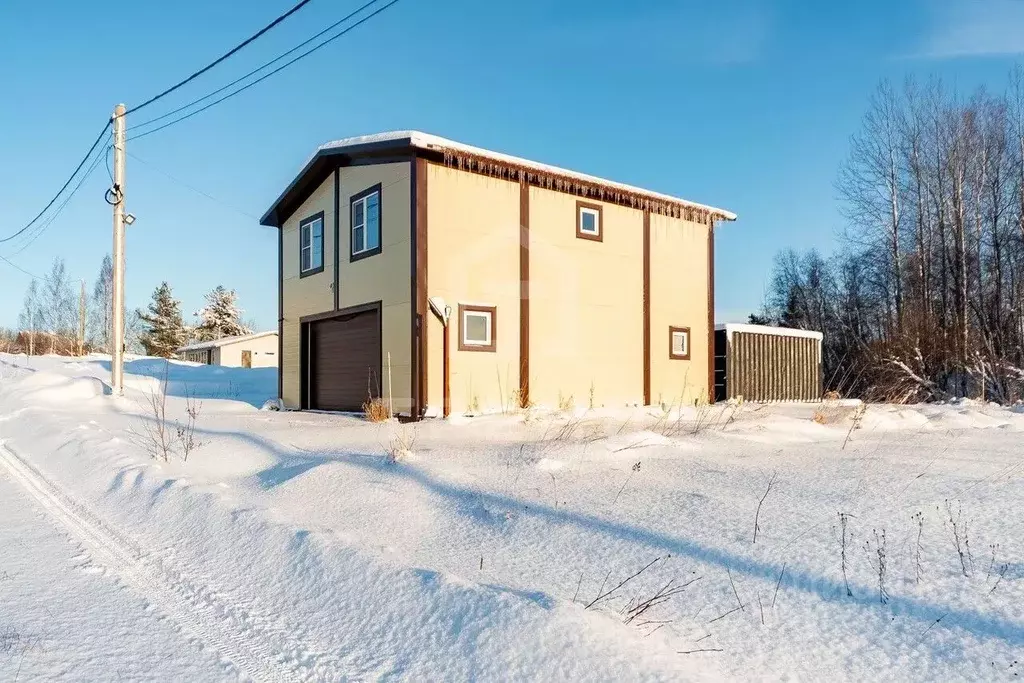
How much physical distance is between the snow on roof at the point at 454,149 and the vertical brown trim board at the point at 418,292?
1.12 ft

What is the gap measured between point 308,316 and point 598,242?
6240mm

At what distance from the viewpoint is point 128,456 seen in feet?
22.5

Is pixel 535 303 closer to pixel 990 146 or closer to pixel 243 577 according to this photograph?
pixel 243 577

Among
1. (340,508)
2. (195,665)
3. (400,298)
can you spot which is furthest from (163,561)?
(400,298)

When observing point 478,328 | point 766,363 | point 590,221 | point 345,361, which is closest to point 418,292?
point 478,328

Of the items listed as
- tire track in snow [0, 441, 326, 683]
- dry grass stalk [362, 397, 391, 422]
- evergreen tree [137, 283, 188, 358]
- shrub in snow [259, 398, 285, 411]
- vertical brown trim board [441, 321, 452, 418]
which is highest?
evergreen tree [137, 283, 188, 358]

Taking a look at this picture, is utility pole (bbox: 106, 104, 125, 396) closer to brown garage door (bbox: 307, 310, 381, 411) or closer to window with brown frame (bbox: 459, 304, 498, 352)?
brown garage door (bbox: 307, 310, 381, 411)

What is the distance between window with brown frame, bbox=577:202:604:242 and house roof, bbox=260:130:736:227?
9.5 inches

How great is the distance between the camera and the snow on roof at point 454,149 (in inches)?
426

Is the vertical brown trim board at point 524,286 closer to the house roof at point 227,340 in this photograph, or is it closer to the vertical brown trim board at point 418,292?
the vertical brown trim board at point 418,292

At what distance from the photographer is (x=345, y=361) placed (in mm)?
13203

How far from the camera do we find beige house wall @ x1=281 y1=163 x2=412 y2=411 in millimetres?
11242

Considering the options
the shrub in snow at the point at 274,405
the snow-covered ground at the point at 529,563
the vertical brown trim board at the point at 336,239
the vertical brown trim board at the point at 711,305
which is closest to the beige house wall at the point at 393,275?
the vertical brown trim board at the point at 336,239

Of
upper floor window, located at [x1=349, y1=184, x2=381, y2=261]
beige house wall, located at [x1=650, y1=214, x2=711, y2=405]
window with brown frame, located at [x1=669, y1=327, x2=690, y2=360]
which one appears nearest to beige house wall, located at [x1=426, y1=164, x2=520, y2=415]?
upper floor window, located at [x1=349, y1=184, x2=381, y2=261]
